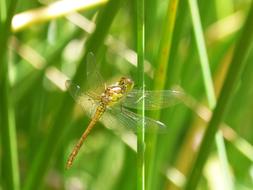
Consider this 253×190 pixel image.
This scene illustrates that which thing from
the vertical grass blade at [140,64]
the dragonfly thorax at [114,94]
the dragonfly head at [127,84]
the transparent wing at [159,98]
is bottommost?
the vertical grass blade at [140,64]

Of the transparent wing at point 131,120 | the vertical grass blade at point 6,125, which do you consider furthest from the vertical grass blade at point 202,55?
the vertical grass blade at point 6,125

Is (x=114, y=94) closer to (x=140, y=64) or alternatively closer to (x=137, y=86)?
(x=137, y=86)

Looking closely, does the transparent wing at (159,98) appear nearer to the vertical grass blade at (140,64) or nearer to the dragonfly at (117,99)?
the dragonfly at (117,99)

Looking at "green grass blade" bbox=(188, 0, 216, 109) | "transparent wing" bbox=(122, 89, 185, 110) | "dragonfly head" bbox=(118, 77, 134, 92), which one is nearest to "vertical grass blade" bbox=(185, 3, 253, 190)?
"transparent wing" bbox=(122, 89, 185, 110)

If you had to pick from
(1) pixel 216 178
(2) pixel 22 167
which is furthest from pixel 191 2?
(2) pixel 22 167

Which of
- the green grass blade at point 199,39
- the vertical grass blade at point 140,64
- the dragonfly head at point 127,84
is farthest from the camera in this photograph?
the dragonfly head at point 127,84

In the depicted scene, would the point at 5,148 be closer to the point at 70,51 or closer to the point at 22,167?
the point at 22,167

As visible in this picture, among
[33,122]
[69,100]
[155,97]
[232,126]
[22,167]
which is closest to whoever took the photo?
[155,97]
